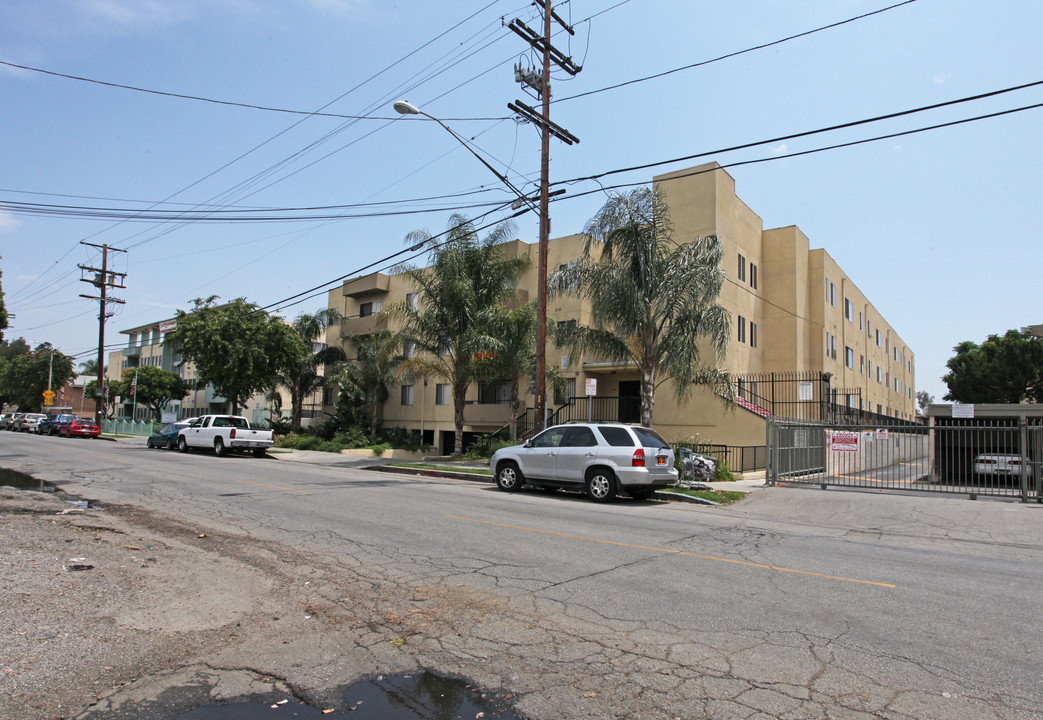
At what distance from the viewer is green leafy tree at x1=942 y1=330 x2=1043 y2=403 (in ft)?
155

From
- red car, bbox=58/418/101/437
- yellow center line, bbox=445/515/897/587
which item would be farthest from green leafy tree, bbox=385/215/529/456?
red car, bbox=58/418/101/437

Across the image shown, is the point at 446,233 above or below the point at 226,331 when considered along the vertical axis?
above

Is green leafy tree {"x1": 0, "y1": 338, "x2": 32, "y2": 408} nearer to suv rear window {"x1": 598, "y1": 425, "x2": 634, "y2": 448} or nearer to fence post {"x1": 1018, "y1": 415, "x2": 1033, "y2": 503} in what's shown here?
suv rear window {"x1": 598, "y1": 425, "x2": 634, "y2": 448}

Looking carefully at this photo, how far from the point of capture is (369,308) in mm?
39625

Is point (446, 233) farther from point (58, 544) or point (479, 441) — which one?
point (58, 544)

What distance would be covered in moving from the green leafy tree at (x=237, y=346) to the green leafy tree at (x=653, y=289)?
2037cm

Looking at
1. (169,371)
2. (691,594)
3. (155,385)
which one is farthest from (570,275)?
(169,371)

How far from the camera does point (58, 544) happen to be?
7871 mm

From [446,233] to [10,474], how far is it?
14.3 meters

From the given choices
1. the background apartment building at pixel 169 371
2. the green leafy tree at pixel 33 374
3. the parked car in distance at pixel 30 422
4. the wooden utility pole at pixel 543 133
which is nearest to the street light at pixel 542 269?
the wooden utility pole at pixel 543 133

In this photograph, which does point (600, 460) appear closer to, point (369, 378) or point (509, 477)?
point (509, 477)

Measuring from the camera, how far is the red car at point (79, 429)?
136 ft

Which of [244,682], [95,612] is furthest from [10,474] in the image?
[244,682]

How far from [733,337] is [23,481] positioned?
2388cm
